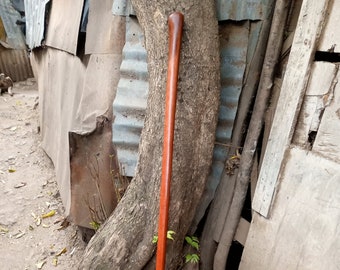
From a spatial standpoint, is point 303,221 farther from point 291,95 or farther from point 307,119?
point 291,95

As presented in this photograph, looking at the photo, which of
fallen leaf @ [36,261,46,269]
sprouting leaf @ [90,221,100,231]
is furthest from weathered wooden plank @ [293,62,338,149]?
fallen leaf @ [36,261,46,269]

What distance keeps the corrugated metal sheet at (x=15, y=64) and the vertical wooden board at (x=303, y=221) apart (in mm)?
10170

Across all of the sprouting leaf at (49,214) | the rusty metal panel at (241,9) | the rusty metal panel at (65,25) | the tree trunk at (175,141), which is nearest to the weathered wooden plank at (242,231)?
the tree trunk at (175,141)

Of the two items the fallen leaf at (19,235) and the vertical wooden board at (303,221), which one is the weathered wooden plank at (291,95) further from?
the fallen leaf at (19,235)

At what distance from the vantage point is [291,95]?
1.73 m

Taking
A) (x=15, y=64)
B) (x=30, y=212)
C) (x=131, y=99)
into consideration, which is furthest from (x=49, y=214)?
(x=15, y=64)

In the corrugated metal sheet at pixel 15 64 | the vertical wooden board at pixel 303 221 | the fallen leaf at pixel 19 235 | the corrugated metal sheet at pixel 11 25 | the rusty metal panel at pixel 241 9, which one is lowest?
the fallen leaf at pixel 19 235

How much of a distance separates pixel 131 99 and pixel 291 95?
1.32 meters

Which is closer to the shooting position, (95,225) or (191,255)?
(191,255)

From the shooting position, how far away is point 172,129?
1656 millimetres

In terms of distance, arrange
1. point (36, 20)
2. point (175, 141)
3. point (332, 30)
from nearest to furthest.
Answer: point (332, 30), point (175, 141), point (36, 20)

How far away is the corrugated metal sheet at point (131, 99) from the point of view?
8.12 feet

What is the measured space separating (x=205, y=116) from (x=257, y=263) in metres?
1.10

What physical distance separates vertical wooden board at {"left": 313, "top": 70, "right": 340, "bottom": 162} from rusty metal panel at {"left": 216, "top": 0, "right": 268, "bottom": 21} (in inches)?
34.7
